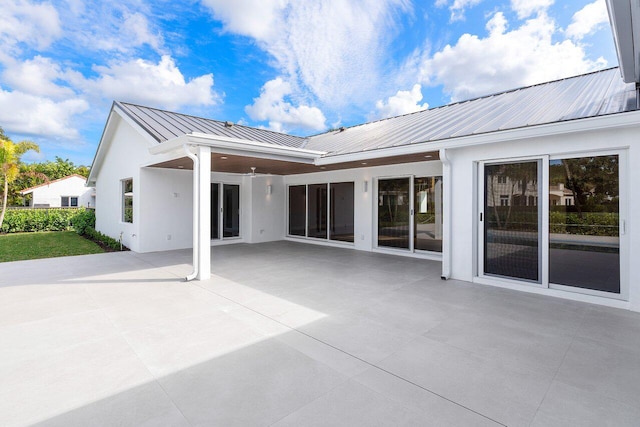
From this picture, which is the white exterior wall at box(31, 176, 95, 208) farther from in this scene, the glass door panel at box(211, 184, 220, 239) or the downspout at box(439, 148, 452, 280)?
the downspout at box(439, 148, 452, 280)

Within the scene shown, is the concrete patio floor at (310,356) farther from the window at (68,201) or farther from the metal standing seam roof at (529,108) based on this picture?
the window at (68,201)

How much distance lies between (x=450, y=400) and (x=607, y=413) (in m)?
1.11

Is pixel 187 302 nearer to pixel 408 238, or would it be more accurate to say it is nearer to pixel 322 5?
pixel 408 238

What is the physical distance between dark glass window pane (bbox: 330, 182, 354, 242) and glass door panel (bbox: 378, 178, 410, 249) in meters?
1.18

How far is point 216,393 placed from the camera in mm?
2592

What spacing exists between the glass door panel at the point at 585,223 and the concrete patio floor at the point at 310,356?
65cm

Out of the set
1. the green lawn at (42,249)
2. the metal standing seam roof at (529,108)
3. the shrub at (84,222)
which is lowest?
the green lawn at (42,249)

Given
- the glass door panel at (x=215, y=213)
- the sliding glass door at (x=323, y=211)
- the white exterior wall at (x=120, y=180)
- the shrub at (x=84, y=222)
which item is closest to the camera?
the white exterior wall at (x=120, y=180)

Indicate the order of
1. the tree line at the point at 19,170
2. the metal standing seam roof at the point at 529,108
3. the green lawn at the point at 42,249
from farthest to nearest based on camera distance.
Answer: the tree line at the point at 19,170, the green lawn at the point at 42,249, the metal standing seam roof at the point at 529,108

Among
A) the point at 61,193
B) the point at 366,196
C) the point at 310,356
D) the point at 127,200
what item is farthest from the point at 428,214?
the point at 61,193

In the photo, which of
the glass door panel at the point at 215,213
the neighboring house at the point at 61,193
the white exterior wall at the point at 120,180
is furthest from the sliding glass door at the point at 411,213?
the neighboring house at the point at 61,193

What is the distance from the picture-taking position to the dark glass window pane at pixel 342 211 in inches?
432

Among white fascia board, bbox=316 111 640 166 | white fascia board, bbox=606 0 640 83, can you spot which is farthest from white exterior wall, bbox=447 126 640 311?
white fascia board, bbox=606 0 640 83

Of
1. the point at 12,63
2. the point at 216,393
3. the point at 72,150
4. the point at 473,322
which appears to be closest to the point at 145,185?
the point at 216,393
